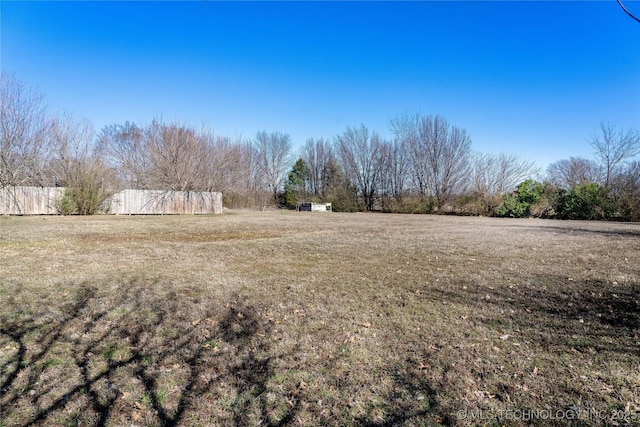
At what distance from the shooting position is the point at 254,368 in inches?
98.1

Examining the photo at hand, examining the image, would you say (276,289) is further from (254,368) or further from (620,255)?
(620,255)

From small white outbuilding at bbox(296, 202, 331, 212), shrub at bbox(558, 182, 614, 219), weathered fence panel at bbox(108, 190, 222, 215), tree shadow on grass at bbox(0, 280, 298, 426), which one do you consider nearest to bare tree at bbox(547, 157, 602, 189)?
shrub at bbox(558, 182, 614, 219)

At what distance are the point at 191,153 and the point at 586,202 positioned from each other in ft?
92.9

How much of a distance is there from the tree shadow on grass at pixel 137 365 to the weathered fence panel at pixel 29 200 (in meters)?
19.8

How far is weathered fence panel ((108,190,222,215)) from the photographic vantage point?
73.0 feet

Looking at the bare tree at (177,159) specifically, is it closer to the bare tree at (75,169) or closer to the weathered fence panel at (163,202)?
the weathered fence panel at (163,202)

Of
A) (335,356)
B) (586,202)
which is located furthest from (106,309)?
(586,202)

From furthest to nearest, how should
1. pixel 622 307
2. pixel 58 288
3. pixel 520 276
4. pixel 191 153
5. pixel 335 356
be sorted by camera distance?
pixel 191 153
pixel 520 276
pixel 58 288
pixel 622 307
pixel 335 356

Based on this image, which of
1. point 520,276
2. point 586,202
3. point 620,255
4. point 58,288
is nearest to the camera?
point 58,288

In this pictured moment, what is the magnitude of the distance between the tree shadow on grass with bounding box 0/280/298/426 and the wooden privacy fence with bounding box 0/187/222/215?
65.6ft

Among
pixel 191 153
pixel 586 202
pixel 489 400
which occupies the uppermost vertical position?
pixel 191 153

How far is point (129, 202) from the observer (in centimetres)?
2256

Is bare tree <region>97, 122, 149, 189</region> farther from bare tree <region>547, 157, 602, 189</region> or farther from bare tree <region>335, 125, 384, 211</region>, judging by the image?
bare tree <region>547, 157, 602, 189</region>

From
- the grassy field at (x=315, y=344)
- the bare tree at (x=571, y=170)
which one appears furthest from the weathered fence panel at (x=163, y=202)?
the bare tree at (x=571, y=170)
